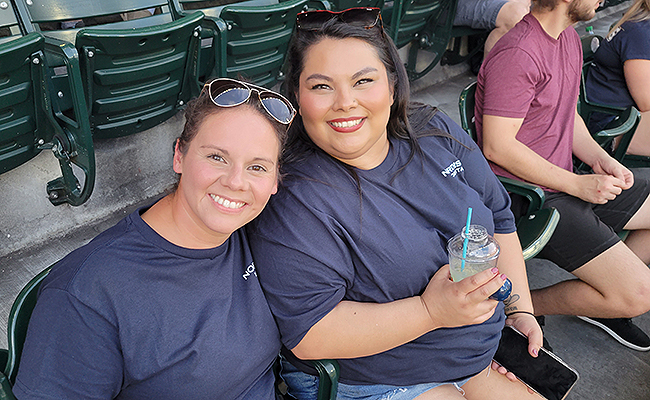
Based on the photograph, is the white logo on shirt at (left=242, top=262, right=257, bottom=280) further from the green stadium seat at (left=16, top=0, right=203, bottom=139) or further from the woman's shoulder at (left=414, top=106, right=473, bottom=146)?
the green stadium seat at (left=16, top=0, right=203, bottom=139)

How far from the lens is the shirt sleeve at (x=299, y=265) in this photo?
1400mm

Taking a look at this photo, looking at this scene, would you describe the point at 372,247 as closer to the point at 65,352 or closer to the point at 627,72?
the point at 65,352

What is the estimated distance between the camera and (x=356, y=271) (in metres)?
1.53

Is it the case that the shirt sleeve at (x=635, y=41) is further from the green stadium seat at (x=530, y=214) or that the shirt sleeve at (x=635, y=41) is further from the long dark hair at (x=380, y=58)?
the long dark hair at (x=380, y=58)

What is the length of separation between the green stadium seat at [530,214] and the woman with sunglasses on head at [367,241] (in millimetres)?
425

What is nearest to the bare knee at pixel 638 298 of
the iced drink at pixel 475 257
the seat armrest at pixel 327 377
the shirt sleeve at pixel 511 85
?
the shirt sleeve at pixel 511 85

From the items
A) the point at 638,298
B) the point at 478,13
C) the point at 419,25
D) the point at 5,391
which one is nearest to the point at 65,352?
the point at 5,391

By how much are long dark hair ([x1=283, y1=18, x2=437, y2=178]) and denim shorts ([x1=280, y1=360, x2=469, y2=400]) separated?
0.59 metres

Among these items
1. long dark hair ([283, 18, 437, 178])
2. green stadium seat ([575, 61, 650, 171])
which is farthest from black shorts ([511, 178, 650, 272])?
long dark hair ([283, 18, 437, 178])

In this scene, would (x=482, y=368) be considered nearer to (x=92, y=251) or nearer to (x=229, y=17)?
(x=92, y=251)

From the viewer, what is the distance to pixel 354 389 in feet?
5.30

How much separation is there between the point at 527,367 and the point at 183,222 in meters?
1.20

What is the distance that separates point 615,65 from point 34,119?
2.95 m

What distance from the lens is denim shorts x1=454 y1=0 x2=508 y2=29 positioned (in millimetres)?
4520
